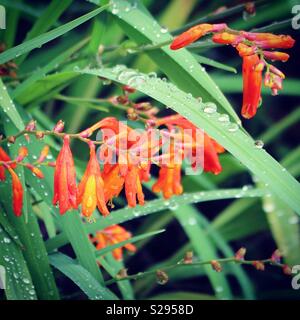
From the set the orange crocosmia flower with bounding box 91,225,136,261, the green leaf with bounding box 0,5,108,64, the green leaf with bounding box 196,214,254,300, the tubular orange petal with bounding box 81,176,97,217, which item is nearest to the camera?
the tubular orange petal with bounding box 81,176,97,217

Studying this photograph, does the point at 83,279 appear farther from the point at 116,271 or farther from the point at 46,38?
the point at 46,38

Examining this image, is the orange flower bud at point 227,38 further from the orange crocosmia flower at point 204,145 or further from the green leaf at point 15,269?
the green leaf at point 15,269

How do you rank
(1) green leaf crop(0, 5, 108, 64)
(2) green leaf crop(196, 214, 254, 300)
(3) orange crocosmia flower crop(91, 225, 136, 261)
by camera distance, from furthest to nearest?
(2) green leaf crop(196, 214, 254, 300) → (3) orange crocosmia flower crop(91, 225, 136, 261) → (1) green leaf crop(0, 5, 108, 64)

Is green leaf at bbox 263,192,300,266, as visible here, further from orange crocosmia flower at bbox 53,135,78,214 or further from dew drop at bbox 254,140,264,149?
orange crocosmia flower at bbox 53,135,78,214

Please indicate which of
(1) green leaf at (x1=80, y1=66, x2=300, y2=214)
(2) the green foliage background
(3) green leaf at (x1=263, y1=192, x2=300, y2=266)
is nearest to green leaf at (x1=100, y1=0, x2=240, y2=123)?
(2) the green foliage background

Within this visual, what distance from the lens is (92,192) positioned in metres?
0.92

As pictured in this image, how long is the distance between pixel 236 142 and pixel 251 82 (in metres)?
0.11

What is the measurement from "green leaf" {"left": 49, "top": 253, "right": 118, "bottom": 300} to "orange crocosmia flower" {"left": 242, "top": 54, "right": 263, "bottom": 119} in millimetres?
501

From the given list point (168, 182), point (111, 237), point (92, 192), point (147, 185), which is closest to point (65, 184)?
point (92, 192)

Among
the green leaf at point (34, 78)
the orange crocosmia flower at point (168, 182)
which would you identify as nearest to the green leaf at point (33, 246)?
the green leaf at point (34, 78)

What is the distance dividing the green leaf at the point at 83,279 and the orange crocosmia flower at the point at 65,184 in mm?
271

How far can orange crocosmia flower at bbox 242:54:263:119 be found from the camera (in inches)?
37.3
